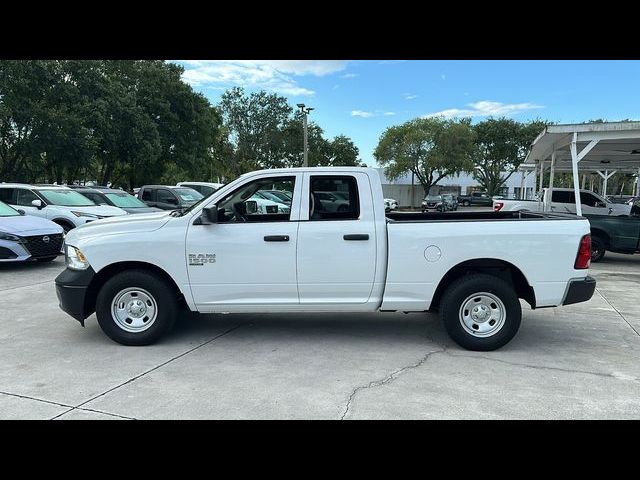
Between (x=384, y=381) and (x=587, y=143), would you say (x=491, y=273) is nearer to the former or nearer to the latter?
(x=384, y=381)

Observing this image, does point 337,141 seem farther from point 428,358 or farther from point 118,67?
point 428,358

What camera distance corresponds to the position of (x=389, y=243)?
503 cm

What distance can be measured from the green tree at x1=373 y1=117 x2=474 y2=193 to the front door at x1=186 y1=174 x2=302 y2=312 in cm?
3489

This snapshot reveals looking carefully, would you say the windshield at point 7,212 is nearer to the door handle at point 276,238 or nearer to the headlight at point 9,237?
the headlight at point 9,237

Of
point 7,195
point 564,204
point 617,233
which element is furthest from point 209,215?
point 564,204

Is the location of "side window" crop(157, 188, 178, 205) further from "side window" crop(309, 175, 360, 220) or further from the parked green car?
the parked green car

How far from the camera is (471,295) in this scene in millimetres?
5043

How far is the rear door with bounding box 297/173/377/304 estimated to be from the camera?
5.04m

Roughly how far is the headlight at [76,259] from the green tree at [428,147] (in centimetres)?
3549

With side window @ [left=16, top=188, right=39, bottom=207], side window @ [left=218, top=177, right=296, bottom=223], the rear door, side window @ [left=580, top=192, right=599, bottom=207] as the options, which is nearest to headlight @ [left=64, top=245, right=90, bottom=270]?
side window @ [left=218, top=177, right=296, bottom=223]
